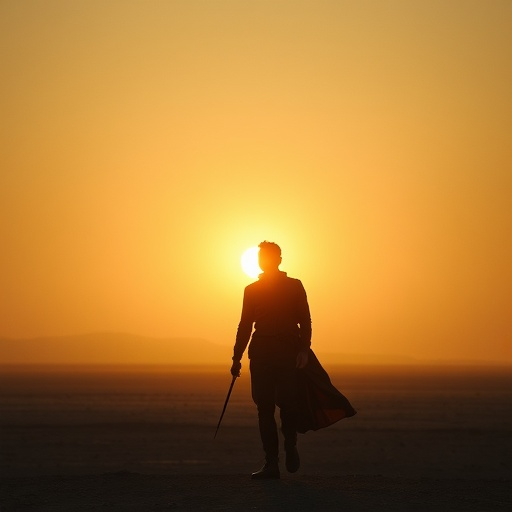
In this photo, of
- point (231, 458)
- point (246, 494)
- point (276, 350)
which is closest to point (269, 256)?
point (276, 350)

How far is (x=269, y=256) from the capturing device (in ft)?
37.5

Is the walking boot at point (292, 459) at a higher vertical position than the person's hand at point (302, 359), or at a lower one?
lower

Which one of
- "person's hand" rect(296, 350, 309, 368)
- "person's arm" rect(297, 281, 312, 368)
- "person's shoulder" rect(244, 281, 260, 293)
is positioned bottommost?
"person's hand" rect(296, 350, 309, 368)

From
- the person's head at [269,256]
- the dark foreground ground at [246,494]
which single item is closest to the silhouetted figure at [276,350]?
the person's head at [269,256]

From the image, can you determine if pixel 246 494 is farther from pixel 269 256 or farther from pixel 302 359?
pixel 269 256

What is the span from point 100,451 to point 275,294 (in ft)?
127

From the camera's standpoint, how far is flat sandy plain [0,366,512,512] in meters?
10.2

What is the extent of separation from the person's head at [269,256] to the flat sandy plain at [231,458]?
2285 millimetres

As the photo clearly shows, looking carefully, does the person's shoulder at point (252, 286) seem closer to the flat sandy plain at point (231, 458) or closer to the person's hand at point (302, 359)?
the person's hand at point (302, 359)

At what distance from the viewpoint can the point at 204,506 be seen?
976 cm

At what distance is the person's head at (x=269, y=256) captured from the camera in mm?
11430

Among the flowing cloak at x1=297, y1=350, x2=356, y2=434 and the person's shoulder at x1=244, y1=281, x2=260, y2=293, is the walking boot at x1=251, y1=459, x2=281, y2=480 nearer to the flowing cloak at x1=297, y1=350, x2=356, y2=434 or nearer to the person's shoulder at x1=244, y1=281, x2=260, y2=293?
the flowing cloak at x1=297, y1=350, x2=356, y2=434

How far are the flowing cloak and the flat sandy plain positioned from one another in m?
0.65

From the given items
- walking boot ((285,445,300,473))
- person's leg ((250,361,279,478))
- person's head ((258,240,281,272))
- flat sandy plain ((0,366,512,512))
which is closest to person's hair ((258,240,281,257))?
person's head ((258,240,281,272))
